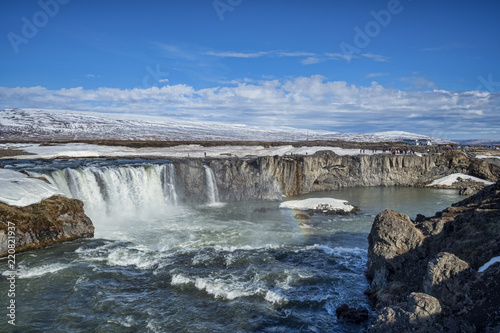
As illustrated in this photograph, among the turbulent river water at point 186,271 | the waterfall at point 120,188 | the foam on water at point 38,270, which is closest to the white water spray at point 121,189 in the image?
the waterfall at point 120,188

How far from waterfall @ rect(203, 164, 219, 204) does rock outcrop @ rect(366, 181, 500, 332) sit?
1004 inches

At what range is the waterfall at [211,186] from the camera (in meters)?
39.7

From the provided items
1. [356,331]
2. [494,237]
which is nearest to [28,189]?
[356,331]

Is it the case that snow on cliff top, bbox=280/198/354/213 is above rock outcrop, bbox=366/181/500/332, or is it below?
below

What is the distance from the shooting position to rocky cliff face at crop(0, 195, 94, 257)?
19328mm

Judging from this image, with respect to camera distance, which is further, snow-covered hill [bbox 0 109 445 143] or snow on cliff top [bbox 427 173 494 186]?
snow-covered hill [bbox 0 109 445 143]

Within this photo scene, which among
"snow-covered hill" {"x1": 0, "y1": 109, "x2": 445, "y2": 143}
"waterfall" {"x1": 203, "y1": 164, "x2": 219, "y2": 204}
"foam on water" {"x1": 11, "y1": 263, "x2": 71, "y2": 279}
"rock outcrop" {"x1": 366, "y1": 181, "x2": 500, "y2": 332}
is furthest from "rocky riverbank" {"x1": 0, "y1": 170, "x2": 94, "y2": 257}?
"snow-covered hill" {"x1": 0, "y1": 109, "x2": 445, "y2": 143}

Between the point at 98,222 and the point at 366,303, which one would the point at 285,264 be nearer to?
the point at 366,303

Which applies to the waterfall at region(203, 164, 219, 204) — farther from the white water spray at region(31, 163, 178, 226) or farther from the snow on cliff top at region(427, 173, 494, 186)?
the snow on cliff top at region(427, 173, 494, 186)

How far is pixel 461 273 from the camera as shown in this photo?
30.1 ft

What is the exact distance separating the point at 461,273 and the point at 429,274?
0.80 meters

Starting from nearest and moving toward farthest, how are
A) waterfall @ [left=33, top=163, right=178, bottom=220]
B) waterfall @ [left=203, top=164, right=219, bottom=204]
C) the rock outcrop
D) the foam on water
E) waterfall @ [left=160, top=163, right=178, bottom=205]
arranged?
the rock outcrop → the foam on water → waterfall @ [left=33, top=163, right=178, bottom=220] → waterfall @ [left=160, top=163, right=178, bottom=205] → waterfall @ [left=203, top=164, right=219, bottom=204]

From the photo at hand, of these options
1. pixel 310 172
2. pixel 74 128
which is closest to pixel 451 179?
pixel 310 172

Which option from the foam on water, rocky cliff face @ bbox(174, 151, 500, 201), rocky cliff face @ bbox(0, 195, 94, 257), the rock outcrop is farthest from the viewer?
rocky cliff face @ bbox(174, 151, 500, 201)
